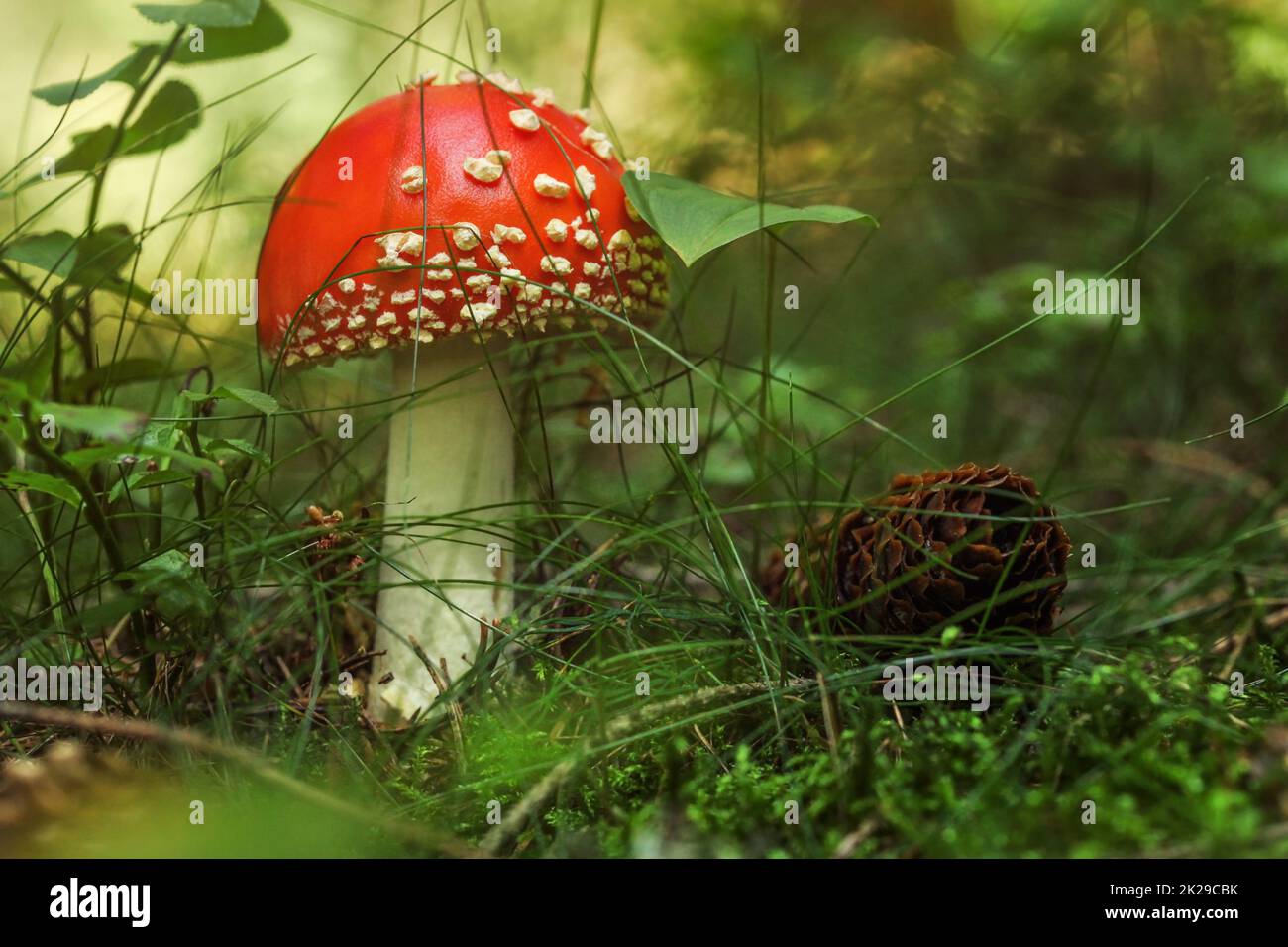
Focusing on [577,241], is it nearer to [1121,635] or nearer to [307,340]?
[307,340]

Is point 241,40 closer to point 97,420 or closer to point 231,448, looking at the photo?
point 231,448

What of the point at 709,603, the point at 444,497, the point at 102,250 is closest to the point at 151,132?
the point at 102,250

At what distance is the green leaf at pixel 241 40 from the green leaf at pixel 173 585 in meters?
1.12

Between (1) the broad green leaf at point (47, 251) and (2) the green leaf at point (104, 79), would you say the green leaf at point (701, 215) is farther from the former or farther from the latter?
(1) the broad green leaf at point (47, 251)

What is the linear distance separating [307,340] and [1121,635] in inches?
70.2

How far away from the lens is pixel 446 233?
1.92 metres

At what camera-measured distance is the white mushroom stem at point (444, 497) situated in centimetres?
221

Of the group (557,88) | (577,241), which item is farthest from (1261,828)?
(557,88)

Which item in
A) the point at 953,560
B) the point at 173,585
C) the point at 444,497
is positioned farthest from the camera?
the point at 444,497

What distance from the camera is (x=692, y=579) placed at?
2920mm

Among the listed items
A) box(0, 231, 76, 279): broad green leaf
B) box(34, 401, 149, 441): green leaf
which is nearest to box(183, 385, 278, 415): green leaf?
box(34, 401, 149, 441): green leaf

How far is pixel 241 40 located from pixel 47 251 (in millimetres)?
616
